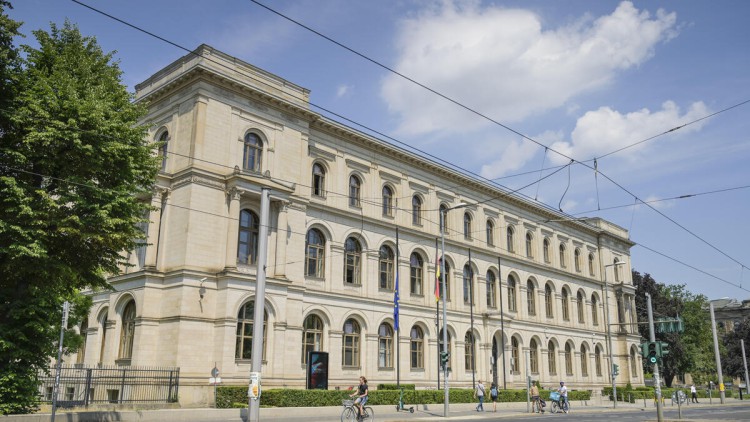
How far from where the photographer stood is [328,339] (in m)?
36.5

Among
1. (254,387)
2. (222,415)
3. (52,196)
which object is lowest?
(222,415)

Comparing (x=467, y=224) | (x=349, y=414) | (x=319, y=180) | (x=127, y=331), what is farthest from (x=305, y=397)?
(x=467, y=224)

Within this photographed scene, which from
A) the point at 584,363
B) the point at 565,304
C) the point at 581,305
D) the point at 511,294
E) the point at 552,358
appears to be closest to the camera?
the point at 511,294

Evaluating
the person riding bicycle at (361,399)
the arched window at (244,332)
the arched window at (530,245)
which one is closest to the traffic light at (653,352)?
the person riding bicycle at (361,399)

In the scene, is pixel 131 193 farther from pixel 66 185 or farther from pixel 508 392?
pixel 508 392

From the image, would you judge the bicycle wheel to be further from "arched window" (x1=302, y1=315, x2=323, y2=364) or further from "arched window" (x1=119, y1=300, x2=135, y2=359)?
"arched window" (x1=119, y1=300, x2=135, y2=359)

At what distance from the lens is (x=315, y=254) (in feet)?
123

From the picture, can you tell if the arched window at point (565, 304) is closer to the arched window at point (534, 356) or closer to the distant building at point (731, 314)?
the arched window at point (534, 356)

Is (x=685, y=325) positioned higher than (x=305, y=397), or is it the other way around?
(x=685, y=325)

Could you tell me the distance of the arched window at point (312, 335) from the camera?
3550 centimetres

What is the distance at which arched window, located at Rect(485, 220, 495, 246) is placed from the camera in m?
51.4

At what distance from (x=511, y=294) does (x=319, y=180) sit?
882 inches

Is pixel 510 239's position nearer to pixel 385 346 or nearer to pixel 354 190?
pixel 385 346

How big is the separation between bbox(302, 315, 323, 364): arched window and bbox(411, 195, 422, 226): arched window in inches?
463
